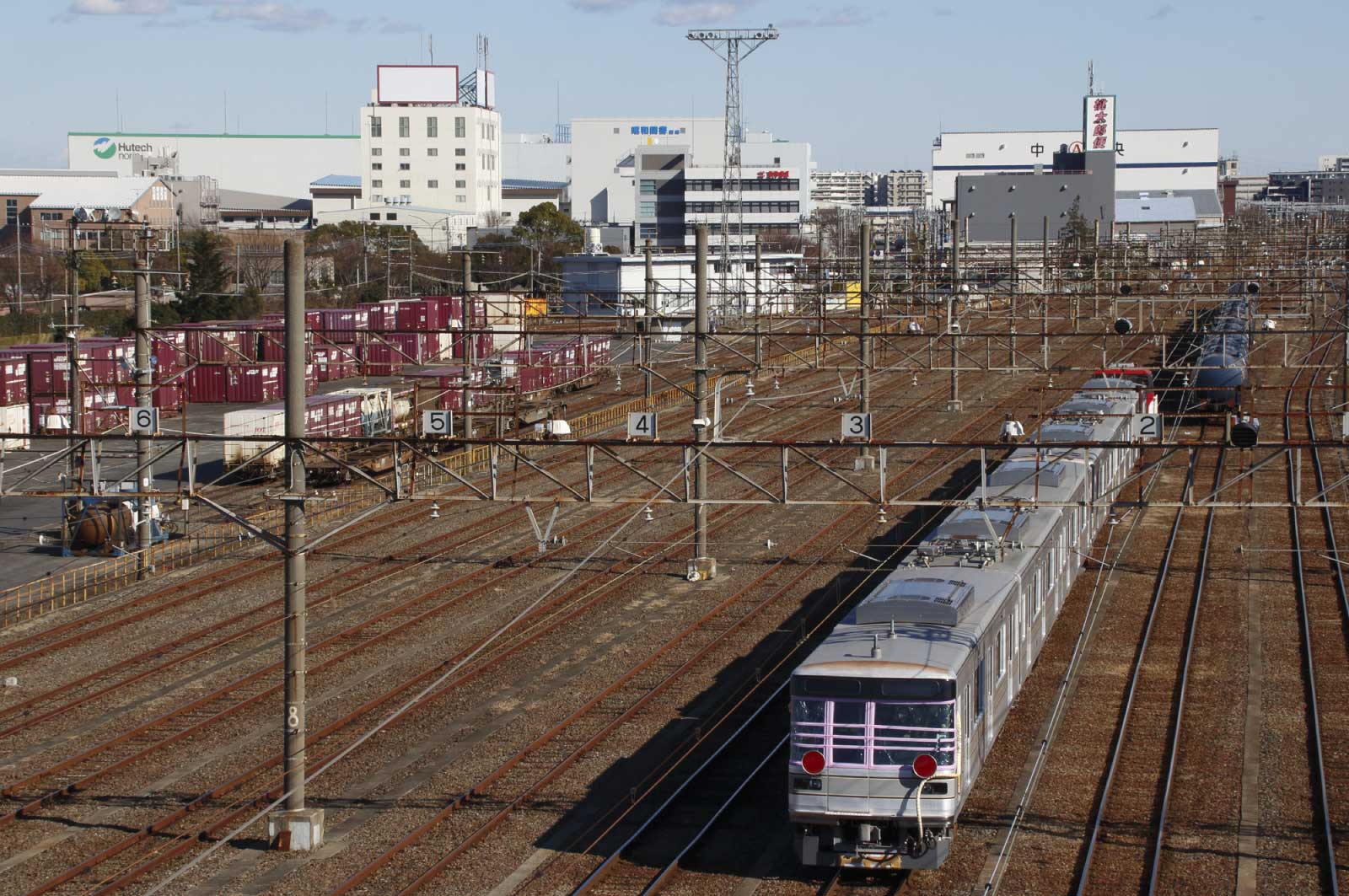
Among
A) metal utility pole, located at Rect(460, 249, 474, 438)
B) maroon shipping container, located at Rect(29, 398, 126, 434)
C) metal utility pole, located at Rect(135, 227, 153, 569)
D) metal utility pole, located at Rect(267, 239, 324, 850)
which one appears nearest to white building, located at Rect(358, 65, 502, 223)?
maroon shipping container, located at Rect(29, 398, 126, 434)

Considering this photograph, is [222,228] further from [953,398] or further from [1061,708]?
[1061,708]

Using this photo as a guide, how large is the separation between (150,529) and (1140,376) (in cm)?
2162

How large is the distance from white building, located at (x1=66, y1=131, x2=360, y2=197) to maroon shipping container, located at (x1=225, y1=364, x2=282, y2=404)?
95076mm

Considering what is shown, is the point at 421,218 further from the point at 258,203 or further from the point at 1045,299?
the point at 1045,299

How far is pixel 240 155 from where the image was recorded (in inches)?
5389

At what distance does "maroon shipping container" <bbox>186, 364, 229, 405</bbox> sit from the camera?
45.7 metres

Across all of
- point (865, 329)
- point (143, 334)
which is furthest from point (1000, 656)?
point (865, 329)

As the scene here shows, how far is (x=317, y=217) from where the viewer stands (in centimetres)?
10800

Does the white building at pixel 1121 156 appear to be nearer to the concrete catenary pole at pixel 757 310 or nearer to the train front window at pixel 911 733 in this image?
the concrete catenary pole at pixel 757 310

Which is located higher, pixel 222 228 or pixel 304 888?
pixel 222 228

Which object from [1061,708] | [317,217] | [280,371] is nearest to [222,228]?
[317,217]

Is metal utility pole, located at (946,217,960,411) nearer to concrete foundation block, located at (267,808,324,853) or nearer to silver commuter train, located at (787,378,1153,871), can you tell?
silver commuter train, located at (787,378,1153,871)

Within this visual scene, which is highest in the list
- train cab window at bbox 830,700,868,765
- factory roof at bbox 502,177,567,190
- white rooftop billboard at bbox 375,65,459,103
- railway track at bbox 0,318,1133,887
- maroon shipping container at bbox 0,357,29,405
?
white rooftop billboard at bbox 375,65,459,103

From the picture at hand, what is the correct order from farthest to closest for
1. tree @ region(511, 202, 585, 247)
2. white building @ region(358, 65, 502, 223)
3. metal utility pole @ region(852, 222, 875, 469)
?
white building @ region(358, 65, 502, 223), tree @ region(511, 202, 585, 247), metal utility pole @ region(852, 222, 875, 469)
